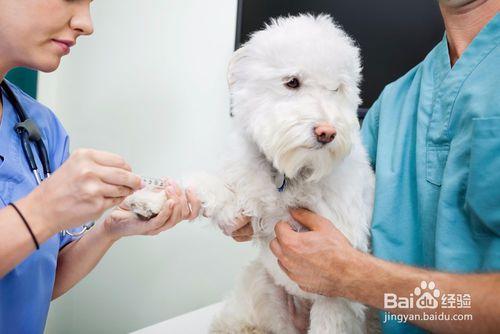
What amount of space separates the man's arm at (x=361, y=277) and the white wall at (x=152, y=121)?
0.88 meters

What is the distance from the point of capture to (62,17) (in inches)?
35.7

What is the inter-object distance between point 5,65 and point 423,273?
3.27 ft

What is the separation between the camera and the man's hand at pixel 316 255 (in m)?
0.89

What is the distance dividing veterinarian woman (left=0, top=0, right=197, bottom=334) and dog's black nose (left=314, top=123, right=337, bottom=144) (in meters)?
0.35

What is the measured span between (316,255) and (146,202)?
0.38 metres

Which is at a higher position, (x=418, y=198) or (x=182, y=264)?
(x=418, y=198)

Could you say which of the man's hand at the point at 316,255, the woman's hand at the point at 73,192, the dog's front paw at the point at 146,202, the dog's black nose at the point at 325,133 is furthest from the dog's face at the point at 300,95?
the woman's hand at the point at 73,192

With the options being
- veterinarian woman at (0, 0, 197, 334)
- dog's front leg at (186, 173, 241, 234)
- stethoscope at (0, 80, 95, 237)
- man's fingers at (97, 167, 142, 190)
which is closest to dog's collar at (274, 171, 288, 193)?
dog's front leg at (186, 173, 241, 234)

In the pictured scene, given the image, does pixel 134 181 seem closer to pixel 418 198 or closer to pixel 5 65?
pixel 5 65

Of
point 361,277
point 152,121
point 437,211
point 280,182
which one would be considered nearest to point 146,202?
point 280,182

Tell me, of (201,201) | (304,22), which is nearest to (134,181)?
(201,201)

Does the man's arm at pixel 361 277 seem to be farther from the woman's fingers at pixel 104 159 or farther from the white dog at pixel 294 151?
the woman's fingers at pixel 104 159

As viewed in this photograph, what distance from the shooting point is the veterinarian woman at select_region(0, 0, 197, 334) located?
27.8 inches

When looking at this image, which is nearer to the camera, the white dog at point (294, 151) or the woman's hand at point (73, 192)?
the woman's hand at point (73, 192)
